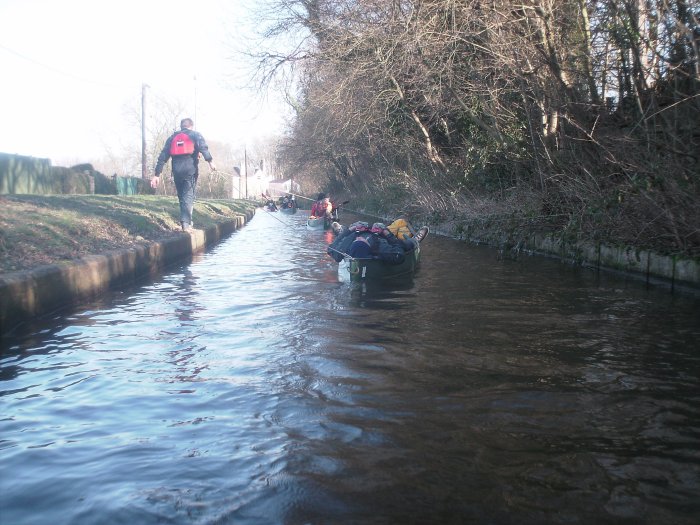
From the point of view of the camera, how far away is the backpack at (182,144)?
1326cm

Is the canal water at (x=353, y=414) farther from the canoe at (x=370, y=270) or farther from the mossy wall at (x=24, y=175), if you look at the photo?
the mossy wall at (x=24, y=175)

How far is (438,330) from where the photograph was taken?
6766mm

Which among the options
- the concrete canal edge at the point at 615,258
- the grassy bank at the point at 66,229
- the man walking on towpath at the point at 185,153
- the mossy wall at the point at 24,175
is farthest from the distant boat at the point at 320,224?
the mossy wall at the point at 24,175

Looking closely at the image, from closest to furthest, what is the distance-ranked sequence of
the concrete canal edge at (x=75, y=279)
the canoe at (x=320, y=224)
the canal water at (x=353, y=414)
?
the canal water at (x=353, y=414)
the concrete canal edge at (x=75, y=279)
the canoe at (x=320, y=224)

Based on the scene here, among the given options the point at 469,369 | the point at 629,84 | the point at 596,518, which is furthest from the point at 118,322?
the point at 629,84

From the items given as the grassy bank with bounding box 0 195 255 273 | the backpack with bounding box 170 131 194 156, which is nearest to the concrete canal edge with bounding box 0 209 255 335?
the grassy bank with bounding box 0 195 255 273

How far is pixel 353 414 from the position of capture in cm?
428

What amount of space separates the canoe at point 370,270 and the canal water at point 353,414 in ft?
6.35

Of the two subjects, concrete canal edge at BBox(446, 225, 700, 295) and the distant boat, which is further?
the distant boat

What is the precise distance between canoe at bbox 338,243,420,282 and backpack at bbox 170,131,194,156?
4.56 metres

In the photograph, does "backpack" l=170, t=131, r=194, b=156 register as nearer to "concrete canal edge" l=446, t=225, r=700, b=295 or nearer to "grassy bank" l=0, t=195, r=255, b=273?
"grassy bank" l=0, t=195, r=255, b=273

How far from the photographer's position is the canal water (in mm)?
3139

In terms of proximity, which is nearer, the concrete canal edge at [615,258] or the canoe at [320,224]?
the concrete canal edge at [615,258]

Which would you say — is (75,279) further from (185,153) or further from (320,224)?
(320,224)
